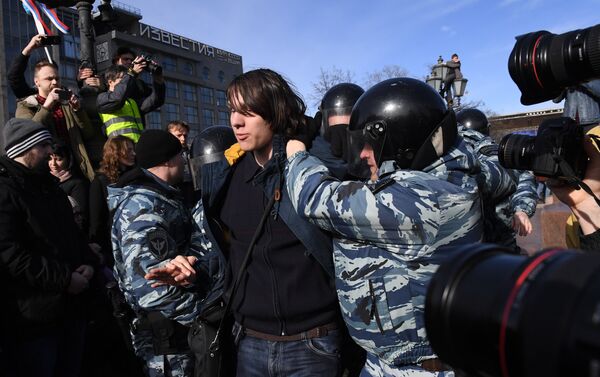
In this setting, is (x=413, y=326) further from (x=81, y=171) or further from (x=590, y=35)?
(x=81, y=171)

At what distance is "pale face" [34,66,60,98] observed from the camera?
4355 mm

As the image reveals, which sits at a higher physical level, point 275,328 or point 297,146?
point 297,146

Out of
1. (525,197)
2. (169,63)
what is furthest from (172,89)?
(525,197)

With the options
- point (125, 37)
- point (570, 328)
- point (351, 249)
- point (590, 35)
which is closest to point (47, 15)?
point (351, 249)

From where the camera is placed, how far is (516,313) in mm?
758

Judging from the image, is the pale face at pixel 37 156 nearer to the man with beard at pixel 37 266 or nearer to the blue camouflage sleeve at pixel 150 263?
the man with beard at pixel 37 266

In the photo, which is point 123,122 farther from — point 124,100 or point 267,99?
point 267,99

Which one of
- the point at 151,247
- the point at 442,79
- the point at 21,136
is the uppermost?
the point at 442,79

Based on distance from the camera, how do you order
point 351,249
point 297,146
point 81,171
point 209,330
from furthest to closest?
point 81,171 → point 209,330 → point 297,146 → point 351,249

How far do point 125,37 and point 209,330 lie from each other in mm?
67186

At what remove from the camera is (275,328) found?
203 cm

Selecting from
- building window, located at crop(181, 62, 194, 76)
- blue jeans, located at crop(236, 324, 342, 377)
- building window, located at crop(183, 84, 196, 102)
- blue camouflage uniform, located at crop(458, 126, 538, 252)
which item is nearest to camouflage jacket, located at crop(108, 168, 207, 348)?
blue jeans, located at crop(236, 324, 342, 377)

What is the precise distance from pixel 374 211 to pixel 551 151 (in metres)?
0.86

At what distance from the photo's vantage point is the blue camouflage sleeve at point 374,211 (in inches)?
61.2
